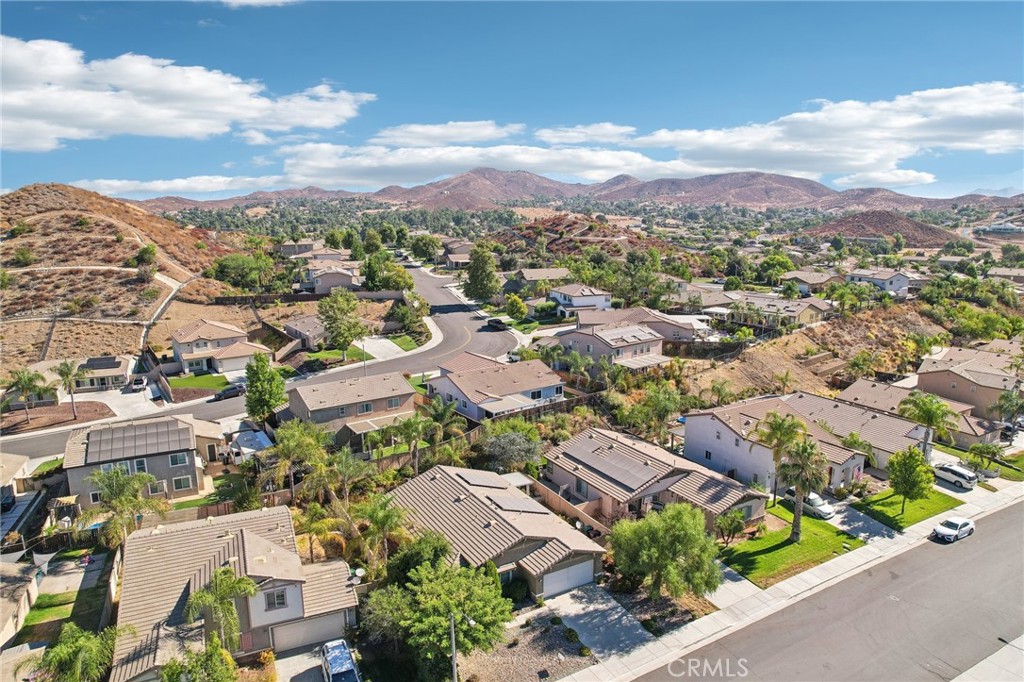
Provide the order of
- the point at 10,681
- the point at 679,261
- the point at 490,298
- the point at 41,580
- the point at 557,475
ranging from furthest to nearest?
the point at 679,261 < the point at 490,298 < the point at 557,475 < the point at 41,580 < the point at 10,681

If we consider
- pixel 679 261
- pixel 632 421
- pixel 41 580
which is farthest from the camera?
pixel 679 261

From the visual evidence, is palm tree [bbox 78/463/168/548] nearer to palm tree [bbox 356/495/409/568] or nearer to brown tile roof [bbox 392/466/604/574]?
palm tree [bbox 356/495/409/568]

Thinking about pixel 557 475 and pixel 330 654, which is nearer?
pixel 330 654

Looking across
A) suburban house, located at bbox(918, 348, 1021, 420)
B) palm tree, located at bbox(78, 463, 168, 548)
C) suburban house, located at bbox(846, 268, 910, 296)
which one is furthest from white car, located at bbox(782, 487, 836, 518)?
suburban house, located at bbox(846, 268, 910, 296)

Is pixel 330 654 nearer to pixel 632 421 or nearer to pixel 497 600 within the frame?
pixel 497 600

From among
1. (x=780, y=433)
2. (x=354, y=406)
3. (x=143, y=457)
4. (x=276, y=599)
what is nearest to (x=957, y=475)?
(x=780, y=433)

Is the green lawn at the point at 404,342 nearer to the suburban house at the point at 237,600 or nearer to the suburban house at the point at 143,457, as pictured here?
the suburban house at the point at 143,457

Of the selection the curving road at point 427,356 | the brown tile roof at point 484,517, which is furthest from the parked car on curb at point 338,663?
the curving road at point 427,356

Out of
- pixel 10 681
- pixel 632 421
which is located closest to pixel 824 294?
pixel 632 421

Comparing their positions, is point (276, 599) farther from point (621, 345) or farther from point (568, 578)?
point (621, 345)
